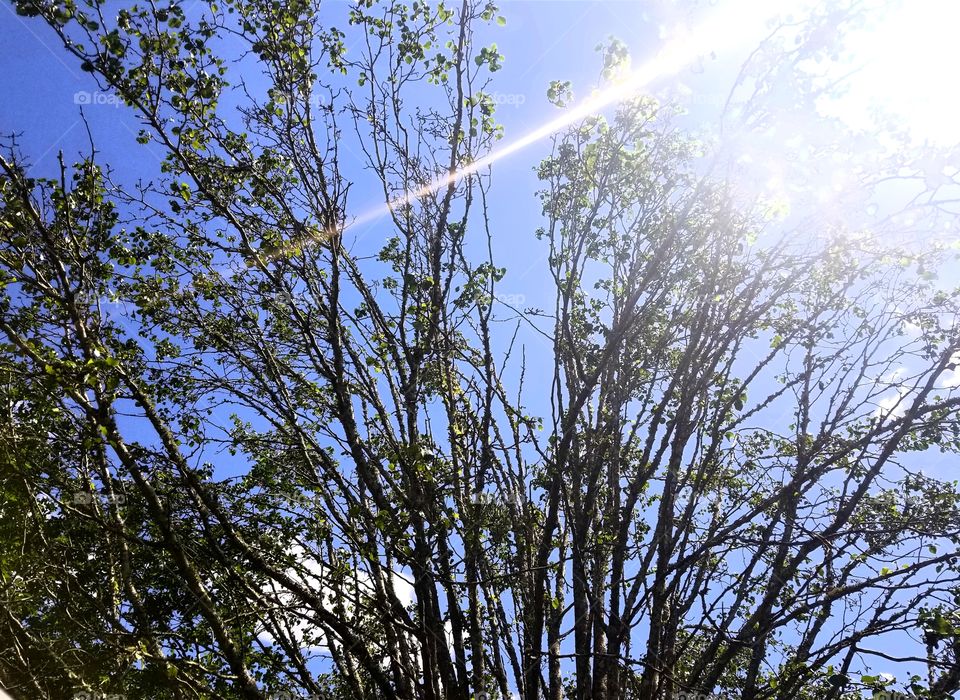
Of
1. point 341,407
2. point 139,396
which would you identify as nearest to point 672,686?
point 341,407

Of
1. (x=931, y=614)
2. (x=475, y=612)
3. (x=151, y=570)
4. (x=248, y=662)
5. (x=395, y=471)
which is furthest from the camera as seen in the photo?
(x=151, y=570)

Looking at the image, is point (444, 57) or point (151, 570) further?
point (151, 570)

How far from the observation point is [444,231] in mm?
6590

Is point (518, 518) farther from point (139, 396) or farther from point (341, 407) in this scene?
point (139, 396)

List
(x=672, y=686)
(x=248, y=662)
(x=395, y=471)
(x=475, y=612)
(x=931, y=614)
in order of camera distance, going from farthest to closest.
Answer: (x=248, y=662) → (x=395, y=471) → (x=672, y=686) → (x=475, y=612) → (x=931, y=614)

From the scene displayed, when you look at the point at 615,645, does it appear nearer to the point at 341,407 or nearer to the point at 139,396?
the point at 341,407

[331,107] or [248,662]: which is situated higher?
[331,107]

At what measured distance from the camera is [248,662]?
692cm

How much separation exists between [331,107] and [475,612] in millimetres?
5251

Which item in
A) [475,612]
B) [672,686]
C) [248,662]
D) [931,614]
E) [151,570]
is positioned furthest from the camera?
[151,570]

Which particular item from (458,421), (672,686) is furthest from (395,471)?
(672,686)

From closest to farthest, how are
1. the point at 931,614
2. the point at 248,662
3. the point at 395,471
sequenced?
the point at 931,614 < the point at 395,471 < the point at 248,662

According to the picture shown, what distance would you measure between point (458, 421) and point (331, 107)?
11.8ft

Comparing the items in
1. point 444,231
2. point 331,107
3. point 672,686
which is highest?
point 331,107
